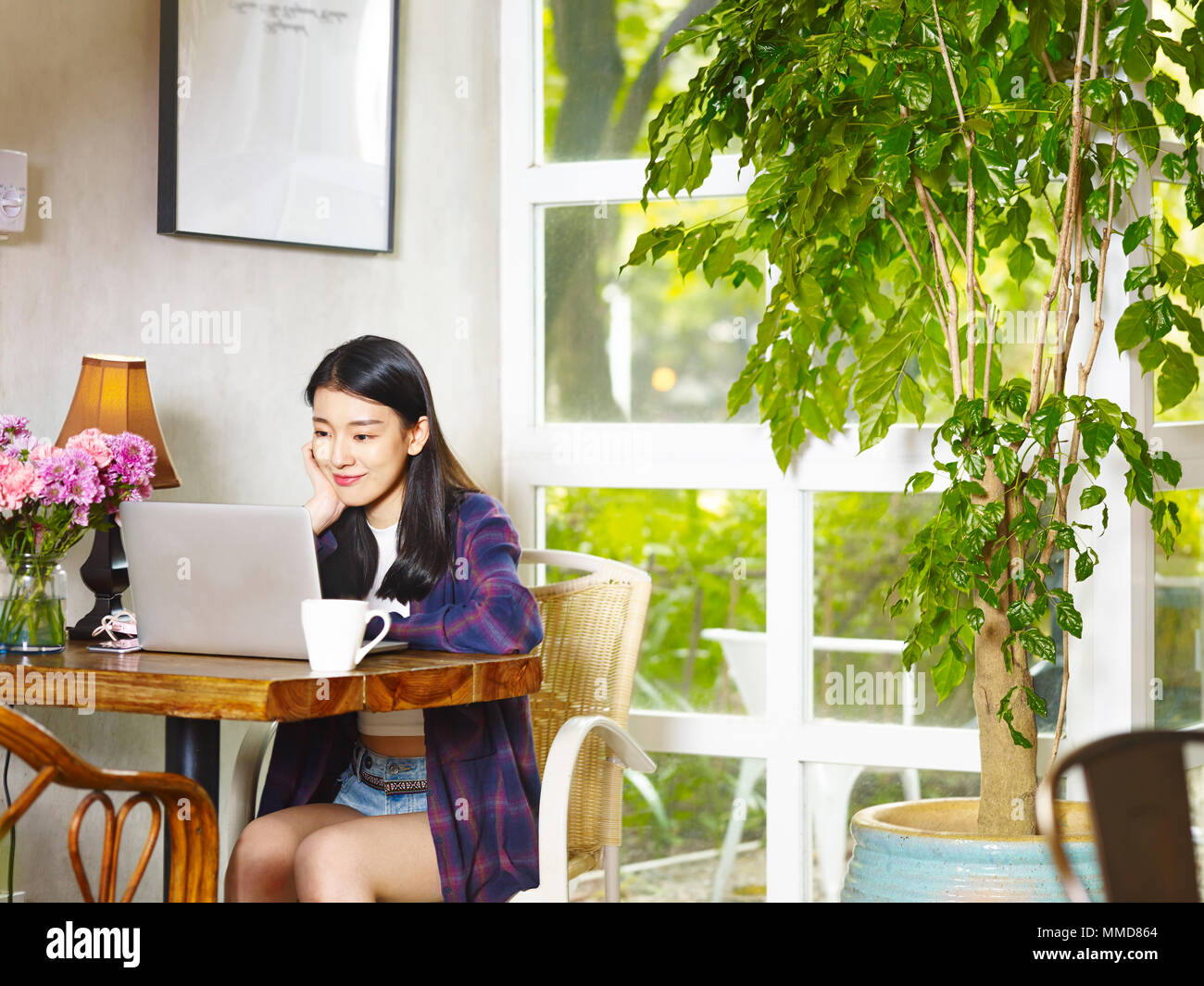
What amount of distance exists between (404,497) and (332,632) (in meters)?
0.52

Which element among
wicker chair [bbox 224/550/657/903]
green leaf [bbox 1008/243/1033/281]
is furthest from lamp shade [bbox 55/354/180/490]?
green leaf [bbox 1008/243/1033/281]

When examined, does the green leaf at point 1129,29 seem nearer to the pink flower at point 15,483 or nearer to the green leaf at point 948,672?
the green leaf at point 948,672

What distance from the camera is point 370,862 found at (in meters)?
1.96

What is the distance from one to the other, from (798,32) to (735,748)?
1451mm

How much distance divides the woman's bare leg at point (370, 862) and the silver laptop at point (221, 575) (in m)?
A: 0.27

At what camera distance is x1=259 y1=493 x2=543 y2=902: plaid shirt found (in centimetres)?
200

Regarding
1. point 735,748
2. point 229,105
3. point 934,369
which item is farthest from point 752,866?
point 229,105

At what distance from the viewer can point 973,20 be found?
1.93 metres

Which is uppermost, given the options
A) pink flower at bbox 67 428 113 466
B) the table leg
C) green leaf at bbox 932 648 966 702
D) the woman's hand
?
pink flower at bbox 67 428 113 466

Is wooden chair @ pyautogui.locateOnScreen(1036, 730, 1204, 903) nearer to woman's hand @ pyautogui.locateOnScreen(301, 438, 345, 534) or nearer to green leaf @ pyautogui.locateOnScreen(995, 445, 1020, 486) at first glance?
green leaf @ pyautogui.locateOnScreen(995, 445, 1020, 486)

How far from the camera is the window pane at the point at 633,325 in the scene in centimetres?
298

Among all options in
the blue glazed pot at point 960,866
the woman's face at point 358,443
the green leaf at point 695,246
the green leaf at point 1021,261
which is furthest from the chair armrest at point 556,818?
the green leaf at point 1021,261

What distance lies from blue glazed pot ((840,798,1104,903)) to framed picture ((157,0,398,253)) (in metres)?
1.61
